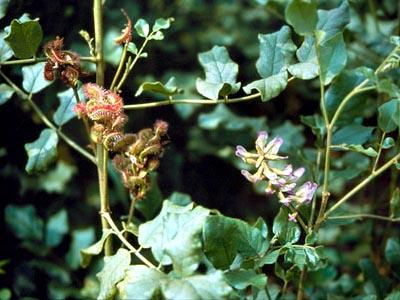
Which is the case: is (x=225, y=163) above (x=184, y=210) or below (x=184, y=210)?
below

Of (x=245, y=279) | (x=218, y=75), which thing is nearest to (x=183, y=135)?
(x=218, y=75)

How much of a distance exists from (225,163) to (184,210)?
1.28 m

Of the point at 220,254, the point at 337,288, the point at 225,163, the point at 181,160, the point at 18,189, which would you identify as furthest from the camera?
the point at 225,163

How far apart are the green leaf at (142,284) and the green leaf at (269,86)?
0.93 ft

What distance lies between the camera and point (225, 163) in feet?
7.07

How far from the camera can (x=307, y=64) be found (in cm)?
93

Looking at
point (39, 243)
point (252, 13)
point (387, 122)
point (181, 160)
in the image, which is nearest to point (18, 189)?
point (39, 243)

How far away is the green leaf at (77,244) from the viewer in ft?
4.55

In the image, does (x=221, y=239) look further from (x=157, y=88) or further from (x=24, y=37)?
(x=24, y=37)

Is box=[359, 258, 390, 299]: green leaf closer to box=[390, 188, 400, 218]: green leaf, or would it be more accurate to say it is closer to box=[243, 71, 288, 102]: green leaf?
box=[390, 188, 400, 218]: green leaf

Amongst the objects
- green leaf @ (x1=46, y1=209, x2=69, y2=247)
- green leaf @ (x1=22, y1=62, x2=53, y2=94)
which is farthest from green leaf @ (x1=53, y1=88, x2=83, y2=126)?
green leaf @ (x1=46, y1=209, x2=69, y2=247)

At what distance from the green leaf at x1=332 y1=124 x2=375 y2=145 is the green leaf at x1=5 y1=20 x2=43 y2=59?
1.78 ft

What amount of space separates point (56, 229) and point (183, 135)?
0.82 metres

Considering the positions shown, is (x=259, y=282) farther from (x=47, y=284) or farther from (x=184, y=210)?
(x=47, y=284)
